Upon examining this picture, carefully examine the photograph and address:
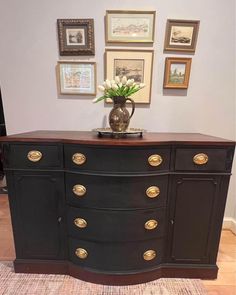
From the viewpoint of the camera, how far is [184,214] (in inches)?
47.8

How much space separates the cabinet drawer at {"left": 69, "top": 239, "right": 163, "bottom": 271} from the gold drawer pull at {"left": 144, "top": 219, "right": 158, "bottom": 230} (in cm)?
11

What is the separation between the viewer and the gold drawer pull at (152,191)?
1.13 m

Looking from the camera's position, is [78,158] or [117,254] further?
[117,254]

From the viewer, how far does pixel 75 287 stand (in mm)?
1229

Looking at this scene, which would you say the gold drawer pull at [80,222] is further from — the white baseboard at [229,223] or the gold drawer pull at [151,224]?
the white baseboard at [229,223]

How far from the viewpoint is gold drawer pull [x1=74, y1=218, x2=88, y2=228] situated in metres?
1.18

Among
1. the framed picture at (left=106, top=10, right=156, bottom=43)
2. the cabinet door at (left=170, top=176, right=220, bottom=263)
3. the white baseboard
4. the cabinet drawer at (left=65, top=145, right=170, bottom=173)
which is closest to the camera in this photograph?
the cabinet drawer at (left=65, top=145, right=170, bottom=173)

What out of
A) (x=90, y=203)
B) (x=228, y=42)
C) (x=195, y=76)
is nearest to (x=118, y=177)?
(x=90, y=203)

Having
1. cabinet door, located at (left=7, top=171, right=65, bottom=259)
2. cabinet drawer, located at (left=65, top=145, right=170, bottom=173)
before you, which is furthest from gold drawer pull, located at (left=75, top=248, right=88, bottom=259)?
cabinet drawer, located at (left=65, top=145, right=170, bottom=173)

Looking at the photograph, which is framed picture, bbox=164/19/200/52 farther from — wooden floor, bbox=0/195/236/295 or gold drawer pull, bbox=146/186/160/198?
wooden floor, bbox=0/195/236/295

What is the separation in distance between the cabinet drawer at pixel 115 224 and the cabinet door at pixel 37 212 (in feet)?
0.39

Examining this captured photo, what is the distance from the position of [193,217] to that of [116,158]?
67 cm

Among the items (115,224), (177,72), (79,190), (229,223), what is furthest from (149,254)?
(177,72)

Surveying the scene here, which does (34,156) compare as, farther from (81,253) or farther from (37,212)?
(81,253)
